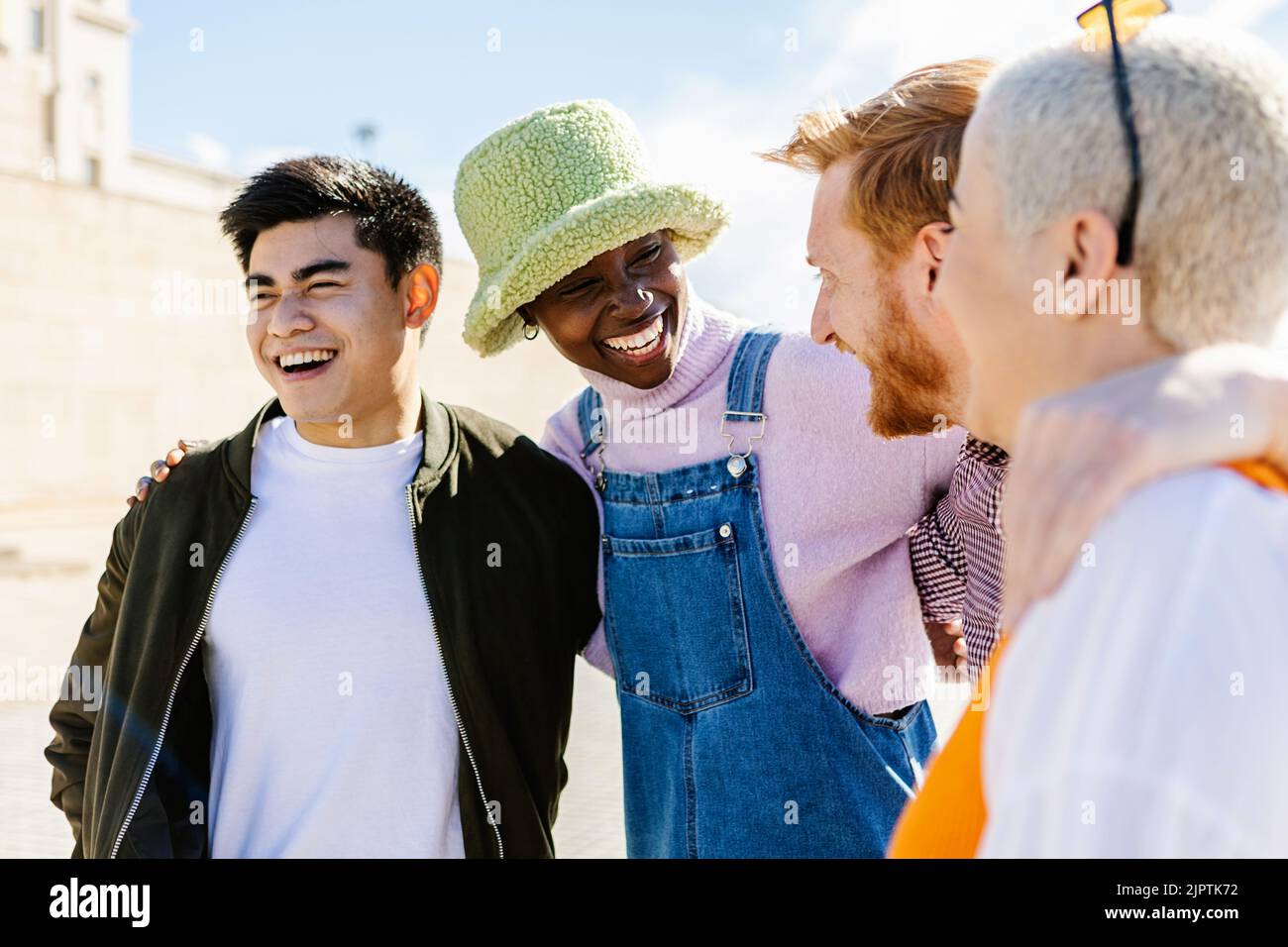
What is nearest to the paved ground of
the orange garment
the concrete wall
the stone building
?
the concrete wall

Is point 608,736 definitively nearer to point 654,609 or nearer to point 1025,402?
point 654,609

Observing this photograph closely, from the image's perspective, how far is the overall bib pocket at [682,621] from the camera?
8.39ft

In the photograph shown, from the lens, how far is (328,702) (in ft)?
8.52

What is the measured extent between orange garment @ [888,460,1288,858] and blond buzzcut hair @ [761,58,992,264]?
4.02 feet

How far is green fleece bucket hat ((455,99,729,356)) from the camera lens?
2.71m

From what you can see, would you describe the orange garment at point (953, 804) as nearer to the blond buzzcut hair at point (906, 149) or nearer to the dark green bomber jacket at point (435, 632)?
the blond buzzcut hair at point (906, 149)

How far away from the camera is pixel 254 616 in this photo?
266 cm

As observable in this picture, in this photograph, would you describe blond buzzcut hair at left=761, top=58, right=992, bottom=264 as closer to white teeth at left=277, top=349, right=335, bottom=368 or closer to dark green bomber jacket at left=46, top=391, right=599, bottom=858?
dark green bomber jacket at left=46, top=391, right=599, bottom=858

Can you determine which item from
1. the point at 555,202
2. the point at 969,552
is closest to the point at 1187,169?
the point at 969,552

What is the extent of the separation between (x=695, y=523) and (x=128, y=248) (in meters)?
22.0

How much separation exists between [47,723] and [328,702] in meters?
7.00

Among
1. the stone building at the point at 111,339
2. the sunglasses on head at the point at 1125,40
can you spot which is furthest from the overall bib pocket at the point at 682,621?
the stone building at the point at 111,339

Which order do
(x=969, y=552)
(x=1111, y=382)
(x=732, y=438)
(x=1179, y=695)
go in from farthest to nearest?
(x=732, y=438) < (x=969, y=552) < (x=1111, y=382) < (x=1179, y=695)

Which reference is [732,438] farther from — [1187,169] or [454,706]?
[1187,169]
